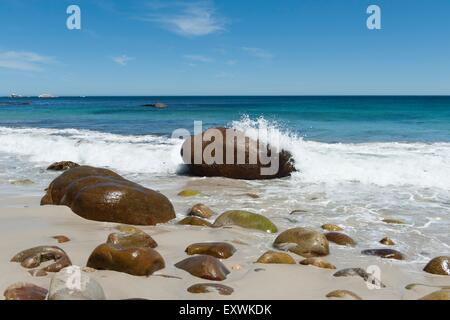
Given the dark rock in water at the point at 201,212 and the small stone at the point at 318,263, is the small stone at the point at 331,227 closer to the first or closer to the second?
the small stone at the point at 318,263

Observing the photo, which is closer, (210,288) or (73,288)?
(73,288)

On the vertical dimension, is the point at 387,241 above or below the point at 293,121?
below

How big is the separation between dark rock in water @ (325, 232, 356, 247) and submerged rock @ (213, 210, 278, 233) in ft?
2.39

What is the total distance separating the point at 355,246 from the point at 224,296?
230 centimetres

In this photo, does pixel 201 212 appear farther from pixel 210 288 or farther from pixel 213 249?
pixel 210 288

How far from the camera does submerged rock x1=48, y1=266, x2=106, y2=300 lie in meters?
3.01

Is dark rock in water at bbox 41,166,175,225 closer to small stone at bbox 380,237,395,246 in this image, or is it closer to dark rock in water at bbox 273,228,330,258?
dark rock in water at bbox 273,228,330,258

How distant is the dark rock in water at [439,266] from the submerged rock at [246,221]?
6.39 ft

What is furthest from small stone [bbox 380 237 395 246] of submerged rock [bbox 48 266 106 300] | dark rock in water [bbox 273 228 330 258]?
submerged rock [bbox 48 266 106 300]

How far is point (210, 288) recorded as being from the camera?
3.66 meters

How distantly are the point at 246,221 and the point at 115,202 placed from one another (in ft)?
5.96

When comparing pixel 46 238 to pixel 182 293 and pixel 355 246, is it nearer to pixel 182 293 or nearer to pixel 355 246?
pixel 182 293

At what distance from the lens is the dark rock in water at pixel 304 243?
15.9 feet

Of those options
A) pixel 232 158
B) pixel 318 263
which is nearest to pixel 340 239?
pixel 318 263
